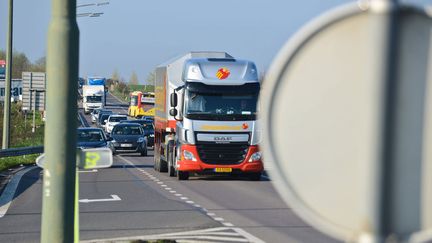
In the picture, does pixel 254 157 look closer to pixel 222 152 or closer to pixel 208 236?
pixel 222 152

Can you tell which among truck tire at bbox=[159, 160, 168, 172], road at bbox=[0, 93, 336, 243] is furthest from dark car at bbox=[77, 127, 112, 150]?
road at bbox=[0, 93, 336, 243]

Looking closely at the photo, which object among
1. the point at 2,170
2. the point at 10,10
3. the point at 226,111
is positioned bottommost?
the point at 2,170

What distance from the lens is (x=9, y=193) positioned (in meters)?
25.1

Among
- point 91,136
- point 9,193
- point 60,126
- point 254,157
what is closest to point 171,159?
point 254,157

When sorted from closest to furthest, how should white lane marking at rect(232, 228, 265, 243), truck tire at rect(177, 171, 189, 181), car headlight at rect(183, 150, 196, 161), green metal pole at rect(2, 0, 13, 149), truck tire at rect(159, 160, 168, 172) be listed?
1. white lane marking at rect(232, 228, 265, 243)
2. car headlight at rect(183, 150, 196, 161)
3. truck tire at rect(177, 171, 189, 181)
4. truck tire at rect(159, 160, 168, 172)
5. green metal pole at rect(2, 0, 13, 149)

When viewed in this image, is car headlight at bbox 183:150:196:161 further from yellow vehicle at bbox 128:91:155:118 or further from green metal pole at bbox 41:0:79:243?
yellow vehicle at bbox 128:91:155:118

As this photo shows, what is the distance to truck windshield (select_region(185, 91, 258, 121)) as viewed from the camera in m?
28.4

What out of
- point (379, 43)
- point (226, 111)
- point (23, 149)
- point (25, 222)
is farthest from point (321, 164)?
point (23, 149)

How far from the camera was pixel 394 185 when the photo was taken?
3275 millimetres

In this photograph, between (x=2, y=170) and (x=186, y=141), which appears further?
(x=2, y=170)

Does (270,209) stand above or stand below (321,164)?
below

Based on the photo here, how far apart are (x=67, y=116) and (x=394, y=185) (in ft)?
13.5

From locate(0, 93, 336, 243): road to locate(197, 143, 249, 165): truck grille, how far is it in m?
0.69

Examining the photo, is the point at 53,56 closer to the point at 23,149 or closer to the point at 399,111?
the point at 399,111
